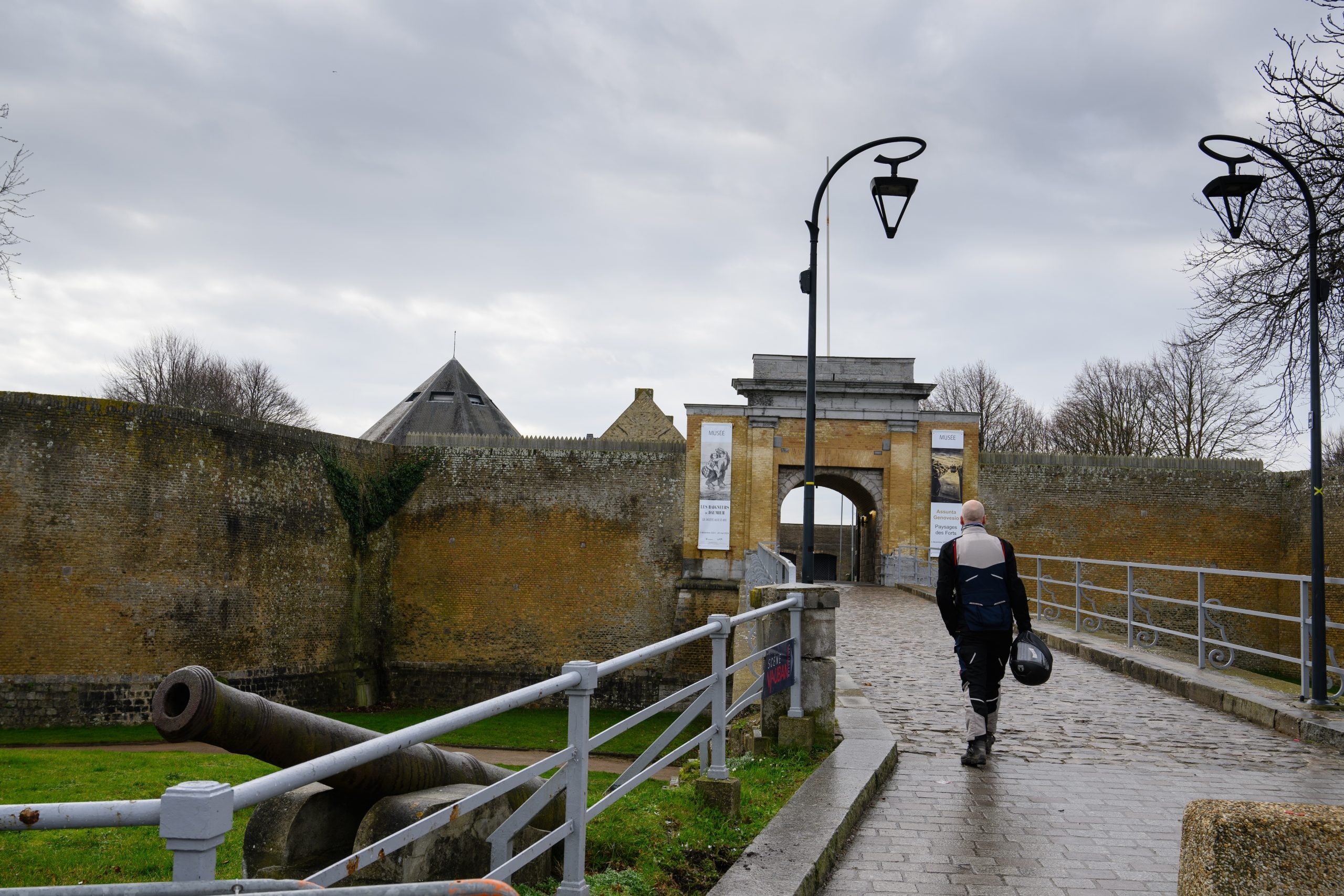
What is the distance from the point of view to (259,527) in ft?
72.3

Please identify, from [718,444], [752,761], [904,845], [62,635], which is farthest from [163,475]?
[904,845]

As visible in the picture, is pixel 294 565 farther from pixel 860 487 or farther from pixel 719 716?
A: pixel 719 716

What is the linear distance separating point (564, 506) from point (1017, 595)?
→ 21394 mm

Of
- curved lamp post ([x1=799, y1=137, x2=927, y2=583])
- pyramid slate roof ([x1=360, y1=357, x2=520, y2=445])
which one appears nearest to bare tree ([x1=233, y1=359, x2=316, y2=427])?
pyramid slate roof ([x1=360, y1=357, x2=520, y2=445])

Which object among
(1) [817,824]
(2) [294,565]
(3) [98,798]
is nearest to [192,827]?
(1) [817,824]

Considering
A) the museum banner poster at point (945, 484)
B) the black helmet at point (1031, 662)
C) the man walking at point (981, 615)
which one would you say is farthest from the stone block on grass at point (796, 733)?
the museum banner poster at point (945, 484)

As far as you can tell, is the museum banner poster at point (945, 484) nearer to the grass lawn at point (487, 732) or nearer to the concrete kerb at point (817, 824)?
the grass lawn at point (487, 732)

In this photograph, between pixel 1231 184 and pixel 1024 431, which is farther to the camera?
pixel 1024 431

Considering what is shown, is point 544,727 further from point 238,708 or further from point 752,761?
point 238,708

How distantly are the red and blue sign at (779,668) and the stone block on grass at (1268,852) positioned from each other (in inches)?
146

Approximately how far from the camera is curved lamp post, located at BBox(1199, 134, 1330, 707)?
26.7 ft

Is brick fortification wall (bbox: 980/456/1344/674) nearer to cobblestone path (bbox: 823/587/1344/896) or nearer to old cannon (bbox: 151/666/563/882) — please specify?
cobblestone path (bbox: 823/587/1344/896)

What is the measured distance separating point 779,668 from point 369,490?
21695mm

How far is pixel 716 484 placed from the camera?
26938mm
